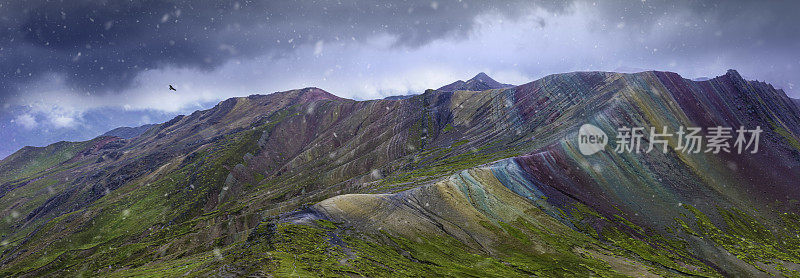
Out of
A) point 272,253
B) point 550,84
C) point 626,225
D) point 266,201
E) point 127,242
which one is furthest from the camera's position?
point 550,84

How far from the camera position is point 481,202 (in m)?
67.9

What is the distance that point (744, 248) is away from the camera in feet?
217

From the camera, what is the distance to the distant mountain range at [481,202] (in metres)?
49.7

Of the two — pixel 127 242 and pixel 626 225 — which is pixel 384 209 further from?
pixel 127 242

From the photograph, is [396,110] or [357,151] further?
[396,110]

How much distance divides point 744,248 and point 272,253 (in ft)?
288

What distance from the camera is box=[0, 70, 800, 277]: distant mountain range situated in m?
49.7

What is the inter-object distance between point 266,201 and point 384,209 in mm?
92533

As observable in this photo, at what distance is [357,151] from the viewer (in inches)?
6619

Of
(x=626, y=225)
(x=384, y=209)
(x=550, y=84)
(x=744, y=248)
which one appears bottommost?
(x=744, y=248)

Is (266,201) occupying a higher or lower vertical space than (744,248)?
higher

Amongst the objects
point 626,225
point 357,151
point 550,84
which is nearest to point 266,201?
point 357,151

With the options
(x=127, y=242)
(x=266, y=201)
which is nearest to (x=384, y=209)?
(x=266, y=201)

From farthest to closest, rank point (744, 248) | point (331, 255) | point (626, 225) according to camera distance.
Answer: point (626, 225) < point (744, 248) < point (331, 255)
